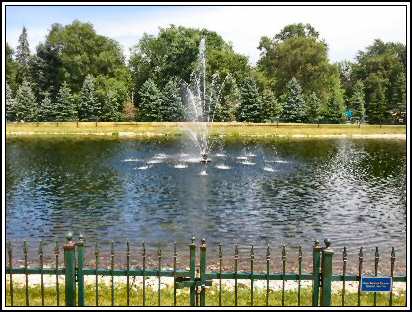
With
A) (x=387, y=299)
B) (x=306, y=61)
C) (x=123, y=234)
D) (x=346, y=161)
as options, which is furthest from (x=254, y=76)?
(x=387, y=299)

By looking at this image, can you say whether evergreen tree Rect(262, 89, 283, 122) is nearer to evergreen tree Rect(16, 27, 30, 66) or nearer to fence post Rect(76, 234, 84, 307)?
evergreen tree Rect(16, 27, 30, 66)

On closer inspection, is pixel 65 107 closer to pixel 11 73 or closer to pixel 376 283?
pixel 11 73

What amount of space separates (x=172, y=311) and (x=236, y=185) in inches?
838

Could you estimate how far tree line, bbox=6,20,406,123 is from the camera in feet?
240

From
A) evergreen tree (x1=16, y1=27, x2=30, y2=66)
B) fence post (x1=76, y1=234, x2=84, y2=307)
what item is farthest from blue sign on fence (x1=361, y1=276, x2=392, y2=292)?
evergreen tree (x1=16, y1=27, x2=30, y2=66)

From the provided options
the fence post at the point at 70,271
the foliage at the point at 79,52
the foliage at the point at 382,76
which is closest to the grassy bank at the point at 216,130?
the foliage at the point at 382,76

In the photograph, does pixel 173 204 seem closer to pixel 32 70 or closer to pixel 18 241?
pixel 18 241

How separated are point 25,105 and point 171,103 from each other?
19083mm

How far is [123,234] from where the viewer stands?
62.0 ft

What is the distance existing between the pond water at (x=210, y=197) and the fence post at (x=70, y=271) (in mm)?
8367

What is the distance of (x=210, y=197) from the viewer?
84.9 ft

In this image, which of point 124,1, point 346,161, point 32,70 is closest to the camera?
point 124,1

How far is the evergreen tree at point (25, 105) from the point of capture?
6988 centimetres

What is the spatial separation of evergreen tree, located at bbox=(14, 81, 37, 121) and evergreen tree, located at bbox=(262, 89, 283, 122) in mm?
30339
